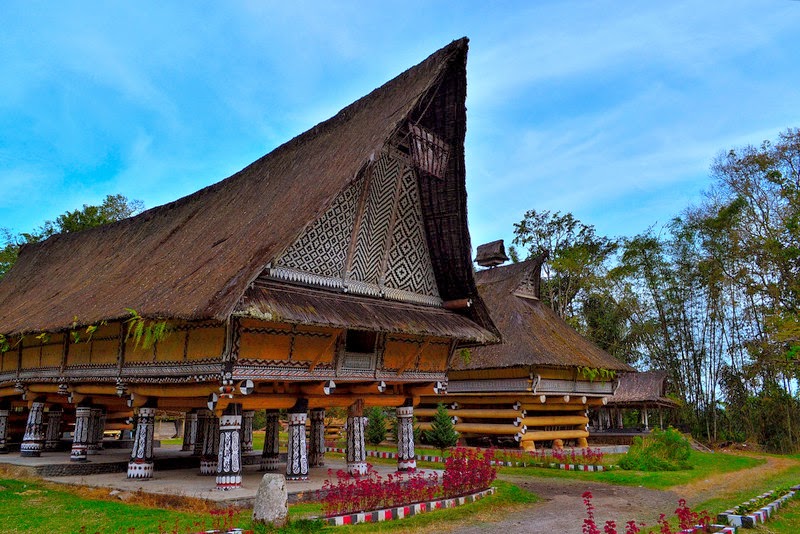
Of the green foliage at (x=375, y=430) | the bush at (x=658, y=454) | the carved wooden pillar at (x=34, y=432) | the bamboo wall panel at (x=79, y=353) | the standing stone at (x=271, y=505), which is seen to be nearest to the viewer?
the standing stone at (x=271, y=505)

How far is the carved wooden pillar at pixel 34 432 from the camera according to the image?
16.2 meters

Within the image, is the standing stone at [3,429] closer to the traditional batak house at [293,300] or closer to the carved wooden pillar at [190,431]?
the traditional batak house at [293,300]

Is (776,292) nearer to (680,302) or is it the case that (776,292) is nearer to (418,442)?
(680,302)

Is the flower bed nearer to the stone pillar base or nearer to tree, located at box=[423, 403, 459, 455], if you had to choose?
tree, located at box=[423, 403, 459, 455]

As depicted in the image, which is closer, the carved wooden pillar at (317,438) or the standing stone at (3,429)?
the carved wooden pillar at (317,438)

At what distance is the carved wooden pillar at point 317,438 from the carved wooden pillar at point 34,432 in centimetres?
752

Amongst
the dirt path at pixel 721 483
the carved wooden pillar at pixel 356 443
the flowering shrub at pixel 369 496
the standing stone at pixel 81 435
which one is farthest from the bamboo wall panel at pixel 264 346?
the dirt path at pixel 721 483

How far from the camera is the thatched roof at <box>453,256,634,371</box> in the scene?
21.0 m

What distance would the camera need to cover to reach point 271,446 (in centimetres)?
1574

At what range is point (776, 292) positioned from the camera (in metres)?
25.2

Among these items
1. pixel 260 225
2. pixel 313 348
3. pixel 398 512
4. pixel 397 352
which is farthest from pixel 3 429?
pixel 398 512

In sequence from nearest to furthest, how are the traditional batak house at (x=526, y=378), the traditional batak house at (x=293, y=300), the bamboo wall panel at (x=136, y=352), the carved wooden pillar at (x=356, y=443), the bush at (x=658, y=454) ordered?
the traditional batak house at (x=293, y=300)
the bamboo wall panel at (x=136, y=352)
the carved wooden pillar at (x=356, y=443)
the bush at (x=658, y=454)
the traditional batak house at (x=526, y=378)

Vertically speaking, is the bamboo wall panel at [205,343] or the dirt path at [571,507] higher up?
the bamboo wall panel at [205,343]

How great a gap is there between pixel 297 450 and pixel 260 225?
4.61 m
